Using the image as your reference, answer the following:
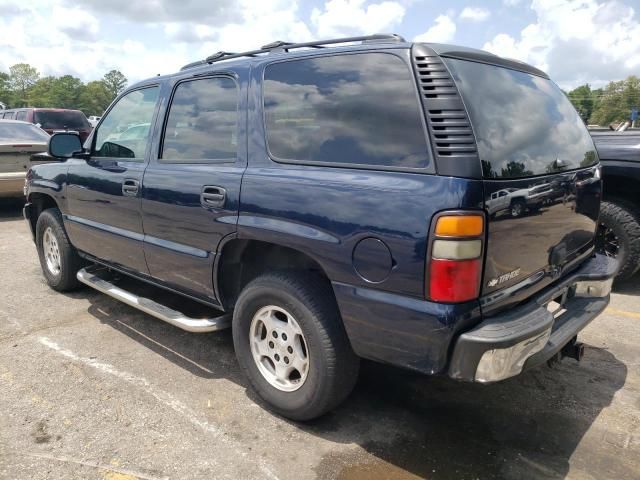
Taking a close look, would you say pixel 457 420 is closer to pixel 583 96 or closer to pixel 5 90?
pixel 5 90

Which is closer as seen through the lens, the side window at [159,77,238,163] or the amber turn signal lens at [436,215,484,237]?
the amber turn signal lens at [436,215,484,237]

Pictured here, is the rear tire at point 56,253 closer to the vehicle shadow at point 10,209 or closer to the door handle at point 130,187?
the door handle at point 130,187

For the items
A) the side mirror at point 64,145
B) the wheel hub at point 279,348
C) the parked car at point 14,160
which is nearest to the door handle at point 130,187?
the side mirror at point 64,145

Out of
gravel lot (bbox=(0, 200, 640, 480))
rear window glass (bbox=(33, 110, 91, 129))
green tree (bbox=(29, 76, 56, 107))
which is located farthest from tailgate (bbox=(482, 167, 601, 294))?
green tree (bbox=(29, 76, 56, 107))

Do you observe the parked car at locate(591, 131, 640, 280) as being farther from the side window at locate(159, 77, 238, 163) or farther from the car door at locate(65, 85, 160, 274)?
the car door at locate(65, 85, 160, 274)

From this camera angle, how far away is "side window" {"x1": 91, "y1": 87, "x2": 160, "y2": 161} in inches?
146

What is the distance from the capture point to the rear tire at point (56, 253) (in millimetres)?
4668

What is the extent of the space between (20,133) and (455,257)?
29.8 ft

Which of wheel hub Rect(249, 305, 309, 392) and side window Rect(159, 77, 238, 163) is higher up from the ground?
side window Rect(159, 77, 238, 163)

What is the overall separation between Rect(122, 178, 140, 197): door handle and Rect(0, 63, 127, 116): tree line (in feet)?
317

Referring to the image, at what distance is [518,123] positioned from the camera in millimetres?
2498

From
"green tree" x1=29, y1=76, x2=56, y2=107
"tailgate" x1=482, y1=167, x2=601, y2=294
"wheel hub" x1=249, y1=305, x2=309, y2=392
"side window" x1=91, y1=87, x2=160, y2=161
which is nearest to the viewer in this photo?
"tailgate" x1=482, y1=167, x2=601, y2=294

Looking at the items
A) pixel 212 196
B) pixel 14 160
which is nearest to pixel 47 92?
pixel 14 160

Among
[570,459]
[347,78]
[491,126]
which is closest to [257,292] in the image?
[347,78]
